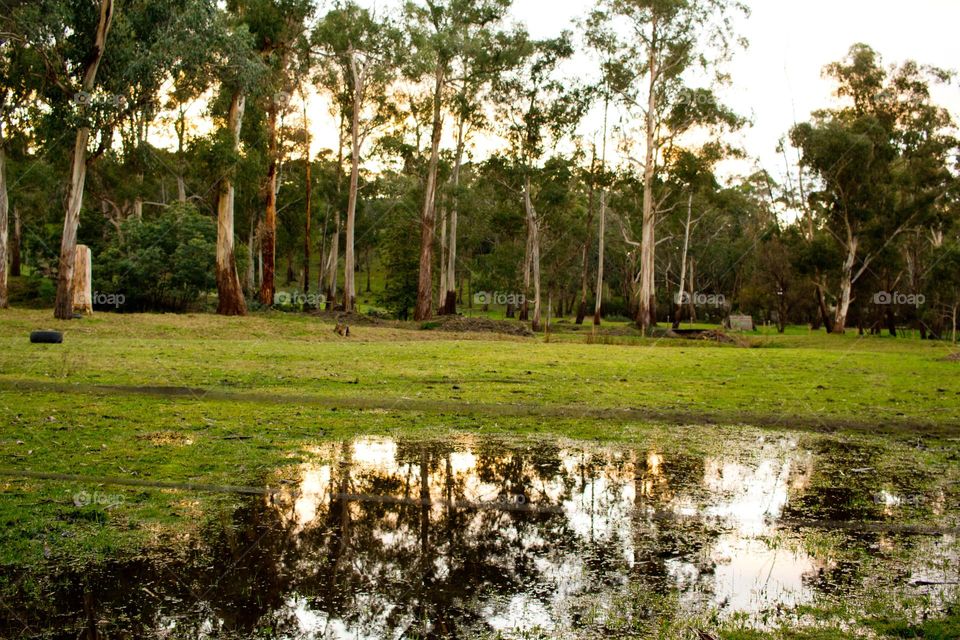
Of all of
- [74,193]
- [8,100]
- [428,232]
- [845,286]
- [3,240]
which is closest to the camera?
[74,193]

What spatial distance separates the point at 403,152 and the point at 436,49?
8546mm

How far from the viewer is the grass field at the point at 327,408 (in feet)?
21.4

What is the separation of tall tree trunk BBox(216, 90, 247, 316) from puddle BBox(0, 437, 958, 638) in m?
26.3

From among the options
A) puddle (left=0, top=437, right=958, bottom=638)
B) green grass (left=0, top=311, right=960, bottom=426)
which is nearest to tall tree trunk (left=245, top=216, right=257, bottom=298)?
green grass (left=0, top=311, right=960, bottom=426)

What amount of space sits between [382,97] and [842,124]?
26.6m

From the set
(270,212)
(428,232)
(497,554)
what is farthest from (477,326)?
(497,554)

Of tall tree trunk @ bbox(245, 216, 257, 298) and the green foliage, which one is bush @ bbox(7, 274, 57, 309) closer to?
tall tree trunk @ bbox(245, 216, 257, 298)

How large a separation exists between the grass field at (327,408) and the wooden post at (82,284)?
14.9 feet

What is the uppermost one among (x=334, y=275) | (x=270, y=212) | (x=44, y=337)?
(x=270, y=212)

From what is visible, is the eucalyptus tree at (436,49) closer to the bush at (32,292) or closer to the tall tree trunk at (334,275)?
the tall tree trunk at (334,275)

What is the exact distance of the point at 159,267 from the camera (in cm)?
3609

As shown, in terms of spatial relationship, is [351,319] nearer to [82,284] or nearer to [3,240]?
[82,284]

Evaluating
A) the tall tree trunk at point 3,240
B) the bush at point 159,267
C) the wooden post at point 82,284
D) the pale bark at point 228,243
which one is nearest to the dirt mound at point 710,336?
the pale bark at point 228,243

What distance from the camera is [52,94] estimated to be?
2719 cm
